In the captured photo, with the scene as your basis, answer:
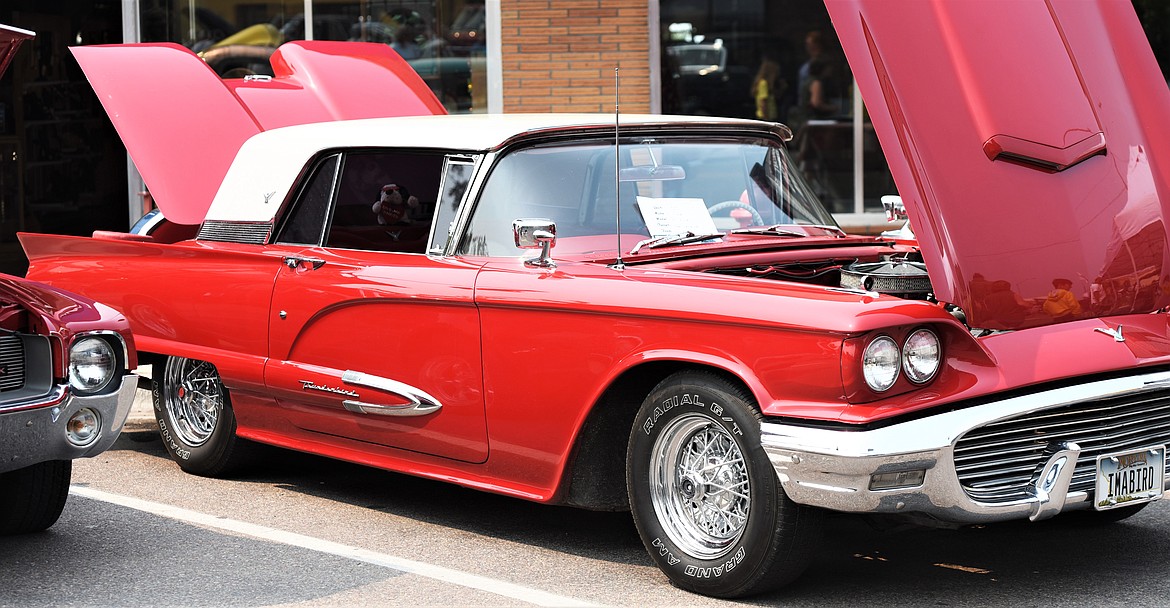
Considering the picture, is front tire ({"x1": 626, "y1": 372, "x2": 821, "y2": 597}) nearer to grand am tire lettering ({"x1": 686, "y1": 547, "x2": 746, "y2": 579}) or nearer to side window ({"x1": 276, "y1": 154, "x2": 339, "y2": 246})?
grand am tire lettering ({"x1": 686, "y1": 547, "x2": 746, "y2": 579})

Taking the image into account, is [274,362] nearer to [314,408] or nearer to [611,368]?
[314,408]

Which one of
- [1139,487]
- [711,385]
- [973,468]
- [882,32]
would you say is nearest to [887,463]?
[973,468]

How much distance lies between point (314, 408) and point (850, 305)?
2540 millimetres

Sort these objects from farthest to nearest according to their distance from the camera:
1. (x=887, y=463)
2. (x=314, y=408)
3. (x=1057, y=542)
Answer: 1. (x=314, y=408)
2. (x=1057, y=542)
3. (x=887, y=463)

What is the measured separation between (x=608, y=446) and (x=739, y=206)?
1292 mm

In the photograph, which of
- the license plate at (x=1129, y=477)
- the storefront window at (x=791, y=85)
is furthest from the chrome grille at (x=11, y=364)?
the storefront window at (x=791, y=85)

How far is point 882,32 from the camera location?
4.86 metres

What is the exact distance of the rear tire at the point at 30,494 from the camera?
18.3 feet

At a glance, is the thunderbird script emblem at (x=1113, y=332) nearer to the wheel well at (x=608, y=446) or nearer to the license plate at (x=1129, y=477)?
the license plate at (x=1129, y=477)

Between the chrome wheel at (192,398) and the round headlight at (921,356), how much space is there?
3463 millimetres

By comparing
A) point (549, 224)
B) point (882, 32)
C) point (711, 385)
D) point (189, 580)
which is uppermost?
point (882, 32)

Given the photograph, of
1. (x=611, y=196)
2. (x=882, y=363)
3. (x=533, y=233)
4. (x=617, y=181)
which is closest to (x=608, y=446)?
(x=533, y=233)

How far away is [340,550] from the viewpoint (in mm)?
5445

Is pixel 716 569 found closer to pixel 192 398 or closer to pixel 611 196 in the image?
pixel 611 196
